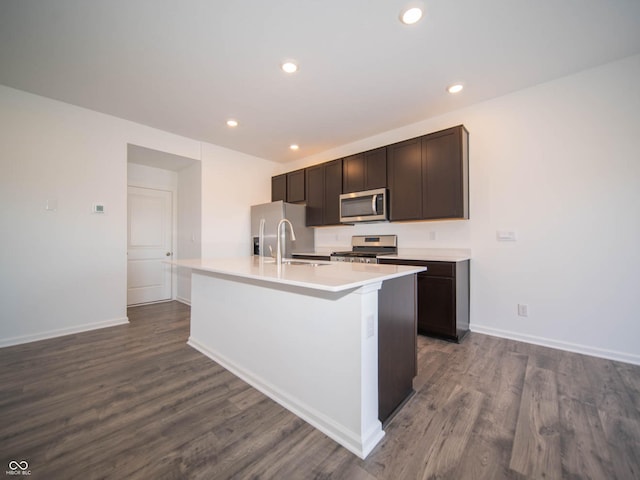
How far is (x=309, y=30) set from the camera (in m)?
1.98

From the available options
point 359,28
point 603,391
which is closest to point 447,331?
point 603,391

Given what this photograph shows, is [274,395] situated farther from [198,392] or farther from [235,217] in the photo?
[235,217]

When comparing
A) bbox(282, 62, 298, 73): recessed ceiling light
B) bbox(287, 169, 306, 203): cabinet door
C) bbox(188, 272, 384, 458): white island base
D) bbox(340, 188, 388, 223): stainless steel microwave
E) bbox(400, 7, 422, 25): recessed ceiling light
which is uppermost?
bbox(282, 62, 298, 73): recessed ceiling light

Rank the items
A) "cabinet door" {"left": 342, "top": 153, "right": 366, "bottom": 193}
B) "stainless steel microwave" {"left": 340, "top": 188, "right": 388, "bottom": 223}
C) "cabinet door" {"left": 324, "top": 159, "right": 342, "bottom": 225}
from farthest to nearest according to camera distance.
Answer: "cabinet door" {"left": 324, "top": 159, "right": 342, "bottom": 225} → "cabinet door" {"left": 342, "top": 153, "right": 366, "bottom": 193} → "stainless steel microwave" {"left": 340, "top": 188, "right": 388, "bottom": 223}

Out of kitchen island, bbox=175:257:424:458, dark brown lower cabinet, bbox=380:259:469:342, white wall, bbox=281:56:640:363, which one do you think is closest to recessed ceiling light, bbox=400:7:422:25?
white wall, bbox=281:56:640:363

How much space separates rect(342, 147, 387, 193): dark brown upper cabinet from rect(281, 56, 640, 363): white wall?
0.98 meters

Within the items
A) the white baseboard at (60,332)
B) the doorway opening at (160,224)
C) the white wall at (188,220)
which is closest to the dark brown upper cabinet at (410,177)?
the white wall at (188,220)

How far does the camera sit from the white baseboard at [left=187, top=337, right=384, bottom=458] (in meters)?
1.34

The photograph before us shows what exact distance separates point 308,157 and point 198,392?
4163 millimetres

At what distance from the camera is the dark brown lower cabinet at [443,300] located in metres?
2.69

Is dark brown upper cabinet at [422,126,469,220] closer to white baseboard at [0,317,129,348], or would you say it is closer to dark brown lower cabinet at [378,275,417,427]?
dark brown lower cabinet at [378,275,417,427]

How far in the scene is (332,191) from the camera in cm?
413

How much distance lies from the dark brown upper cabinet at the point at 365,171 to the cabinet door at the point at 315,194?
47cm

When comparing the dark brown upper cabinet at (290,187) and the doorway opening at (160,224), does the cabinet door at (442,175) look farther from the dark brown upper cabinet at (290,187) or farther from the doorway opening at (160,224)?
the doorway opening at (160,224)
